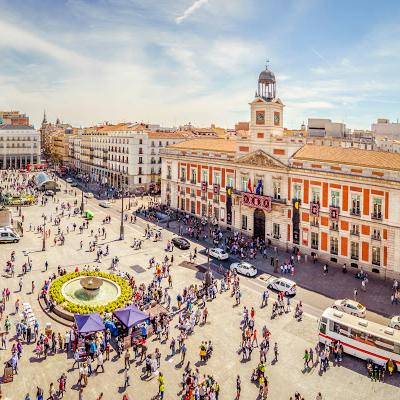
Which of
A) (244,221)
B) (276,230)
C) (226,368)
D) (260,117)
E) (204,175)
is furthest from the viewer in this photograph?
(204,175)

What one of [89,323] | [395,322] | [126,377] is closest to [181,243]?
[89,323]

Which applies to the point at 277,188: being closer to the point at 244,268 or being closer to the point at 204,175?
the point at 244,268

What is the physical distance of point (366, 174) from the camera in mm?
40938

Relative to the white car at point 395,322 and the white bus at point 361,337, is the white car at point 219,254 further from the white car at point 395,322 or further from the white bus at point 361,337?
the white car at point 395,322

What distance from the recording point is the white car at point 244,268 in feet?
134

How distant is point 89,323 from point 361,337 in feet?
59.1

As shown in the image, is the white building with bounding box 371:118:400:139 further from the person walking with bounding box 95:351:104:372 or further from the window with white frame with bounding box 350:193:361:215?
the person walking with bounding box 95:351:104:372

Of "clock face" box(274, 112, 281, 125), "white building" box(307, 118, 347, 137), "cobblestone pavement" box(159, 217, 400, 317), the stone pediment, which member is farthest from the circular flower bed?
"white building" box(307, 118, 347, 137)

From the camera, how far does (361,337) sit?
2622cm

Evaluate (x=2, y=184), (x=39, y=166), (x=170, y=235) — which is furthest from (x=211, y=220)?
(x=39, y=166)

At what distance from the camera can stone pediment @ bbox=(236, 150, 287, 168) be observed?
49612 mm

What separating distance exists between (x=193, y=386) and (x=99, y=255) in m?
25.4

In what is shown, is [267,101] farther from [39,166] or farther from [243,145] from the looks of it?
[39,166]

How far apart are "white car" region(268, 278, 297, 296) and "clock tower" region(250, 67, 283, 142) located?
20602 mm
